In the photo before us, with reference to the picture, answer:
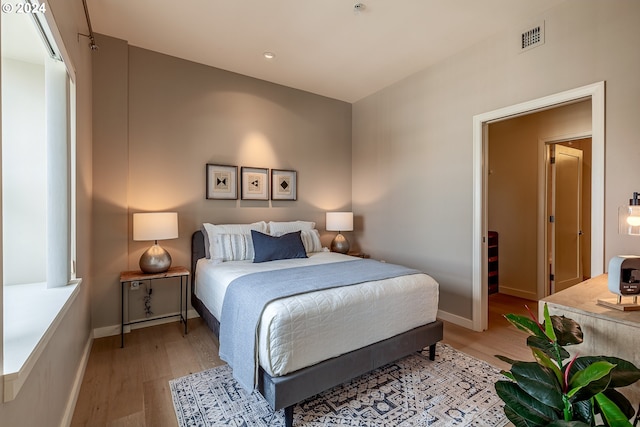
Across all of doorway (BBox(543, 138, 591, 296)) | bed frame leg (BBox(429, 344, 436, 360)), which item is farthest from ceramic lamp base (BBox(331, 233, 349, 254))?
doorway (BBox(543, 138, 591, 296))

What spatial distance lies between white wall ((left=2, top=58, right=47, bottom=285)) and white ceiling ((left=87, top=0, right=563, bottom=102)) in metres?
1.14

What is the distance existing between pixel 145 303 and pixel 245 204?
157 centimetres

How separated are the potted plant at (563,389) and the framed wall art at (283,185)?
333 centimetres

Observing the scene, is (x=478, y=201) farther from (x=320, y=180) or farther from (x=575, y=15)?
Answer: (x=320, y=180)

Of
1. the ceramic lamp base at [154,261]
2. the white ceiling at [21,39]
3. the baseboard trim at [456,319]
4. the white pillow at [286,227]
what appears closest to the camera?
the white ceiling at [21,39]

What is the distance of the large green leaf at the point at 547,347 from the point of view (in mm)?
1167

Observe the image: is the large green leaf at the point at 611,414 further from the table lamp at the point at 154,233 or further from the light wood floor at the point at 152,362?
the table lamp at the point at 154,233

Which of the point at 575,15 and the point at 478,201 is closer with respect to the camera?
the point at 575,15

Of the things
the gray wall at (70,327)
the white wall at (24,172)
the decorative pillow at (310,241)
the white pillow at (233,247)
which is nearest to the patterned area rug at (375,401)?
the gray wall at (70,327)

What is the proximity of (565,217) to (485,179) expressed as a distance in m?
2.19

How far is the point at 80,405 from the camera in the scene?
76.6 inches

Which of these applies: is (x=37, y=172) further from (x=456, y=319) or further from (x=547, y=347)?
(x=456, y=319)

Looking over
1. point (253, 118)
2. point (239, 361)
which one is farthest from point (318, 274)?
point (253, 118)

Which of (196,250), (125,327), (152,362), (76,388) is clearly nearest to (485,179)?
(196,250)
